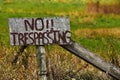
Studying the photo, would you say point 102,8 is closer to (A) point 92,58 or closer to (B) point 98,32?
(B) point 98,32

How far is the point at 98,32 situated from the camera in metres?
20.8

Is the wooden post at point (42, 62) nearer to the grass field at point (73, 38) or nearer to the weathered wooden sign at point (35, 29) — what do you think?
the weathered wooden sign at point (35, 29)

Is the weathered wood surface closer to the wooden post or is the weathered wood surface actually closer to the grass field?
the wooden post

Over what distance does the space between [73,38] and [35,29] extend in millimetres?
11776

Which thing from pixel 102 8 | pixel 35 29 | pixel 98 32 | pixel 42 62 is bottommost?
pixel 102 8

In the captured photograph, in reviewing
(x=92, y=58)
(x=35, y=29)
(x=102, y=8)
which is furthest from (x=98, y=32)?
(x=35, y=29)

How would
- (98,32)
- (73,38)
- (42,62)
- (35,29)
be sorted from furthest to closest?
(98,32), (73,38), (42,62), (35,29)

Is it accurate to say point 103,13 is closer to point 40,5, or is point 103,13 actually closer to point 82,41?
point 40,5

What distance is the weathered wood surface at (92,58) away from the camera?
304 inches

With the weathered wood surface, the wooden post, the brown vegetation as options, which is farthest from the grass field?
the wooden post

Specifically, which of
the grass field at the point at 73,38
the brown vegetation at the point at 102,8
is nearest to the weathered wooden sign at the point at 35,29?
the grass field at the point at 73,38

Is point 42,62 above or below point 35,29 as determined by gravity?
below

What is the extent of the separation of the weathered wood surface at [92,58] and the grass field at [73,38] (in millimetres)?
630

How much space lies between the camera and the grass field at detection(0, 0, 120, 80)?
8.96 meters
